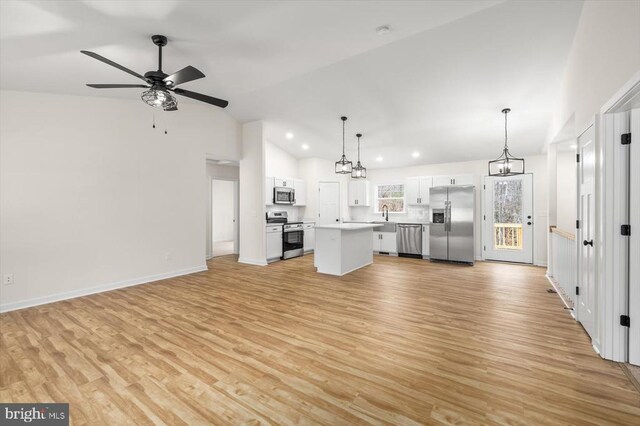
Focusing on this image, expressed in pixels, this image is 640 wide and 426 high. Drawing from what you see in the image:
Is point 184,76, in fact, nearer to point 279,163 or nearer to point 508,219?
point 279,163

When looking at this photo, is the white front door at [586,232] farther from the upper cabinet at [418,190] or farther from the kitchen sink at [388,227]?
the kitchen sink at [388,227]

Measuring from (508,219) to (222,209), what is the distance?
9.13 m

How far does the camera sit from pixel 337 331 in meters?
2.86

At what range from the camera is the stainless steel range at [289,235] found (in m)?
6.95

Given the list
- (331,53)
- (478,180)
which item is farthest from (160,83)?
(478,180)

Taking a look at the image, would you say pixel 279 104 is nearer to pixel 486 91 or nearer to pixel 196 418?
pixel 486 91

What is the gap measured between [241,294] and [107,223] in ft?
8.13

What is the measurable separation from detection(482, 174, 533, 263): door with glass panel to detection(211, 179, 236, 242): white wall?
840 centimetres

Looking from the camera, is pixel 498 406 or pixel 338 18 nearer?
pixel 498 406

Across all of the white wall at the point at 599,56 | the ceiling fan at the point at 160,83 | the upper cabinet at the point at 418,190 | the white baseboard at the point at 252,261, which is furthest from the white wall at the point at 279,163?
the white wall at the point at 599,56

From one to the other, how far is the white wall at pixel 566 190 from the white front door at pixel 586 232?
2285 mm

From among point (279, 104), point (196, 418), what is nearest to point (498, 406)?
point (196, 418)

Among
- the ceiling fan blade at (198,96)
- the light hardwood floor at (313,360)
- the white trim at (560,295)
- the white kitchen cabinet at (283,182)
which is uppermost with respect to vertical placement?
the ceiling fan blade at (198,96)

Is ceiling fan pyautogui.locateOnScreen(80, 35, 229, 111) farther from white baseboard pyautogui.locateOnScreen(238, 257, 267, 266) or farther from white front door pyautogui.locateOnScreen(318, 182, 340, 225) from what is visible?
white front door pyautogui.locateOnScreen(318, 182, 340, 225)
